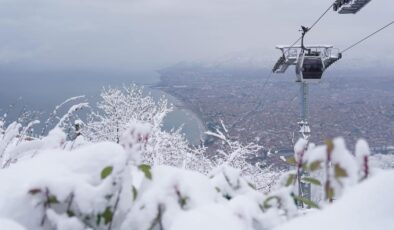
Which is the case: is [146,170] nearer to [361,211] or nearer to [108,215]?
[108,215]

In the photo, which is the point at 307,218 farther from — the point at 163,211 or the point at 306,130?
the point at 306,130

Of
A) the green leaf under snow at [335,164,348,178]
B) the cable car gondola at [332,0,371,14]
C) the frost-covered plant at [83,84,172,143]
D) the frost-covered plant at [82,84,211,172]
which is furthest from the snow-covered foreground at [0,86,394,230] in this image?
the frost-covered plant at [83,84,172,143]

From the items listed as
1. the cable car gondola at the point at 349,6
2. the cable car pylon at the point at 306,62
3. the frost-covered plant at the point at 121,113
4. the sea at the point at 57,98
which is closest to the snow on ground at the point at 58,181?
the sea at the point at 57,98

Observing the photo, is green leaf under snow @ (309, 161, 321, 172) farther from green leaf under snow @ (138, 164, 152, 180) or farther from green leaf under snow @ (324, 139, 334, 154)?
green leaf under snow @ (138, 164, 152, 180)

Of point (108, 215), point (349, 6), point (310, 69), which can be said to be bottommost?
point (310, 69)

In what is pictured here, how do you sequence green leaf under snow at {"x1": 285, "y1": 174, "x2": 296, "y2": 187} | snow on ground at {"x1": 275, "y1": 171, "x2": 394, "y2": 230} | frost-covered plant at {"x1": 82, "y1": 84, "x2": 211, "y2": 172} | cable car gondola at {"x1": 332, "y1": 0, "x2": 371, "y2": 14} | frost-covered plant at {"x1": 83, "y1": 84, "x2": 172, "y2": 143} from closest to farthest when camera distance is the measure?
snow on ground at {"x1": 275, "y1": 171, "x2": 394, "y2": 230}, green leaf under snow at {"x1": 285, "y1": 174, "x2": 296, "y2": 187}, cable car gondola at {"x1": 332, "y1": 0, "x2": 371, "y2": 14}, frost-covered plant at {"x1": 82, "y1": 84, "x2": 211, "y2": 172}, frost-covered plant at {"x1": 83, "y1": 84, "x2": 172, "y2": 143}

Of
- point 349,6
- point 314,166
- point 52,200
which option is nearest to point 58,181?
point 52,200

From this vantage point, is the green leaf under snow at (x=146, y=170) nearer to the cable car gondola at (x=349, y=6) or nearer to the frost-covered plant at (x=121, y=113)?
the cable car gondola at (x=349, y=6)

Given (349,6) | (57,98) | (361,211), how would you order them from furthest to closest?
(57,98) → (349,6) → (361,211)

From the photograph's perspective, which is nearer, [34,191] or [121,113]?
[34,191]
